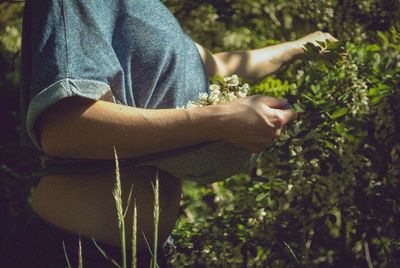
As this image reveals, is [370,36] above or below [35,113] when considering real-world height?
below

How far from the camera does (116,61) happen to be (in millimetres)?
2113

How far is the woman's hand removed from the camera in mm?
1989

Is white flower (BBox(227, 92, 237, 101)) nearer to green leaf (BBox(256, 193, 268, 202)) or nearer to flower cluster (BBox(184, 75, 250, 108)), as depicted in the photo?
flower cluster (BBox(184, 75, 250, 108))

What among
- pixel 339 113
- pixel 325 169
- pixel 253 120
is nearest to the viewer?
pixel 253 120

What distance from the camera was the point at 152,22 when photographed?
229 centimetres

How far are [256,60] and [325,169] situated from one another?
0.43 meters

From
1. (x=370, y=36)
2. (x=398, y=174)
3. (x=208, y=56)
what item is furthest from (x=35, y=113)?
(x=370, y=36)

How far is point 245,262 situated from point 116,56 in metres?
1.47

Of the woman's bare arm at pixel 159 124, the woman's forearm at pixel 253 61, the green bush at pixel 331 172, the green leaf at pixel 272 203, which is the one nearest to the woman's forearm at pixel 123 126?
the woman's bare arm at pixel 159 124

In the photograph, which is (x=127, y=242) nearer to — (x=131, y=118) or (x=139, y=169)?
(x=139, y=169)

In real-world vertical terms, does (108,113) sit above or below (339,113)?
above

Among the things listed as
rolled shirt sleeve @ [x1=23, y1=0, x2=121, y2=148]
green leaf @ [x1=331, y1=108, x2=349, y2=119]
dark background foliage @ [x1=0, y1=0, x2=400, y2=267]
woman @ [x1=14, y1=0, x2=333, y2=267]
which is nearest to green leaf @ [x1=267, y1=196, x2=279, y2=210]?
dark background foliage @ [x1=0, y1=0, x2=400, y2=267]

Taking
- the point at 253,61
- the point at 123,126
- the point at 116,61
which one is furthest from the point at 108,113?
the point at 253,61

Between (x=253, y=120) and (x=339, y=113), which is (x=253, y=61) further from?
(x=253, y=120)
